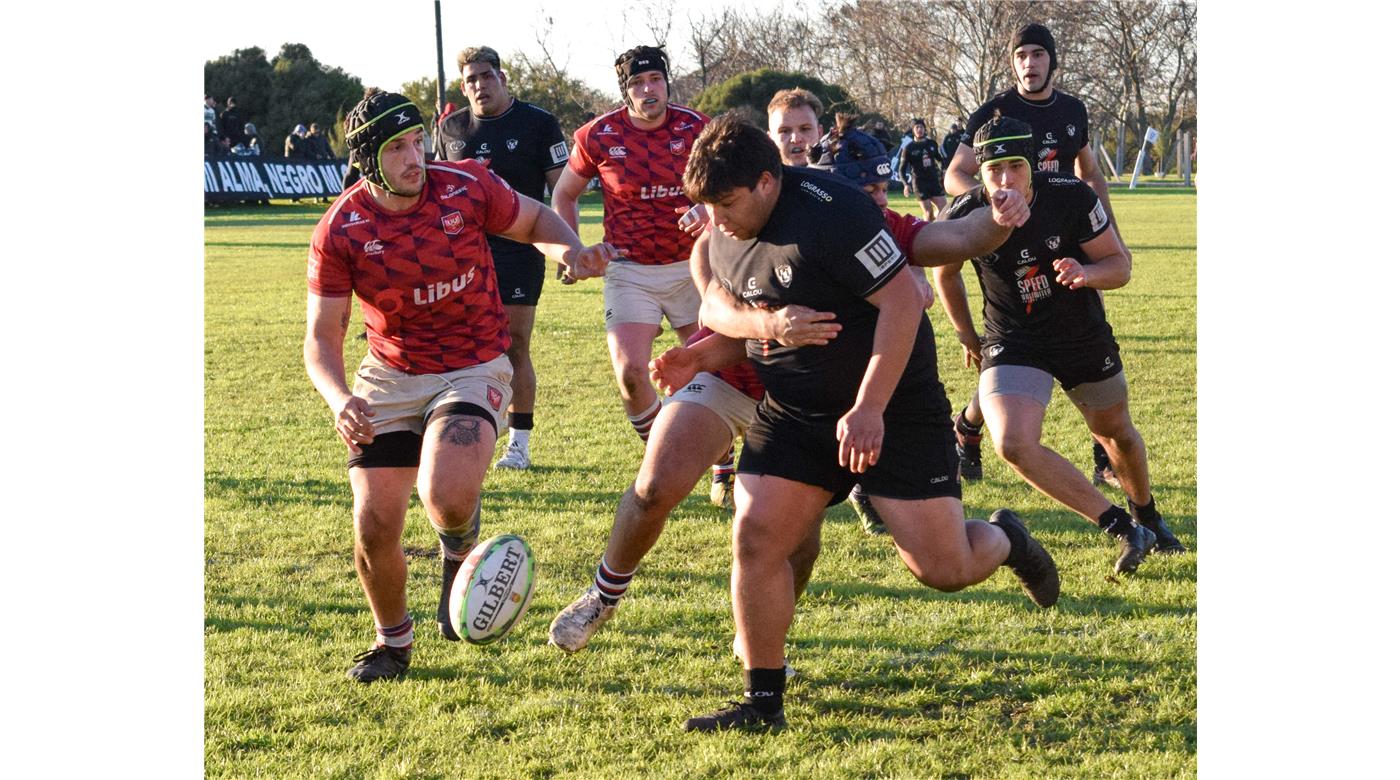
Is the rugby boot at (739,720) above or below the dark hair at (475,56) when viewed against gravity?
below

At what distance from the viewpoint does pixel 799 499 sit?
14.8ft

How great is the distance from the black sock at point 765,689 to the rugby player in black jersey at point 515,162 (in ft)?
14.1

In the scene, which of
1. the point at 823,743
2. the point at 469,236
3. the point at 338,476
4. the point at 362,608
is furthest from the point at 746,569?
the point at 338,476

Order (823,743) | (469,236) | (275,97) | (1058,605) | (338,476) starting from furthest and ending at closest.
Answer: (275,97) → (338,476) → (1058,605) → (469,236) → (823,743)

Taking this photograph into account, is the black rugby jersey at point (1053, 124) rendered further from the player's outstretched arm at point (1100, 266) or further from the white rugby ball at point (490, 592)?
the white rugby ball at point (490, 592)

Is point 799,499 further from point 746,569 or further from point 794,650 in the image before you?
point 794,650

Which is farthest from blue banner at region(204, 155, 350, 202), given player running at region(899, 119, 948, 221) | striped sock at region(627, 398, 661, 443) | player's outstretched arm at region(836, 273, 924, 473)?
player's outstretched arm at region(836, 273, 924, 473)

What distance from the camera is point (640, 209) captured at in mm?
7871

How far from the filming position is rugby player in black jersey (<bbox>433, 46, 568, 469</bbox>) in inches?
339

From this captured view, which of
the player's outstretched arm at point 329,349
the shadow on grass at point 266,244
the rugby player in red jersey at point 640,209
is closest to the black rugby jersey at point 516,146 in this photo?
the rugby player in red jersey at point 640,209

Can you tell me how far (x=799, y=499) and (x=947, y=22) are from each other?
4762cm

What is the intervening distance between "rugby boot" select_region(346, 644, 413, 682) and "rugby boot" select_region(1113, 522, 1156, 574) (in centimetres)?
323

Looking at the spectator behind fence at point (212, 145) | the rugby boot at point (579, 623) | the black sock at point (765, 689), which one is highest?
the spectator behind fence at point (212, 145)

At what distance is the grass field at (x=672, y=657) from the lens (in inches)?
170
